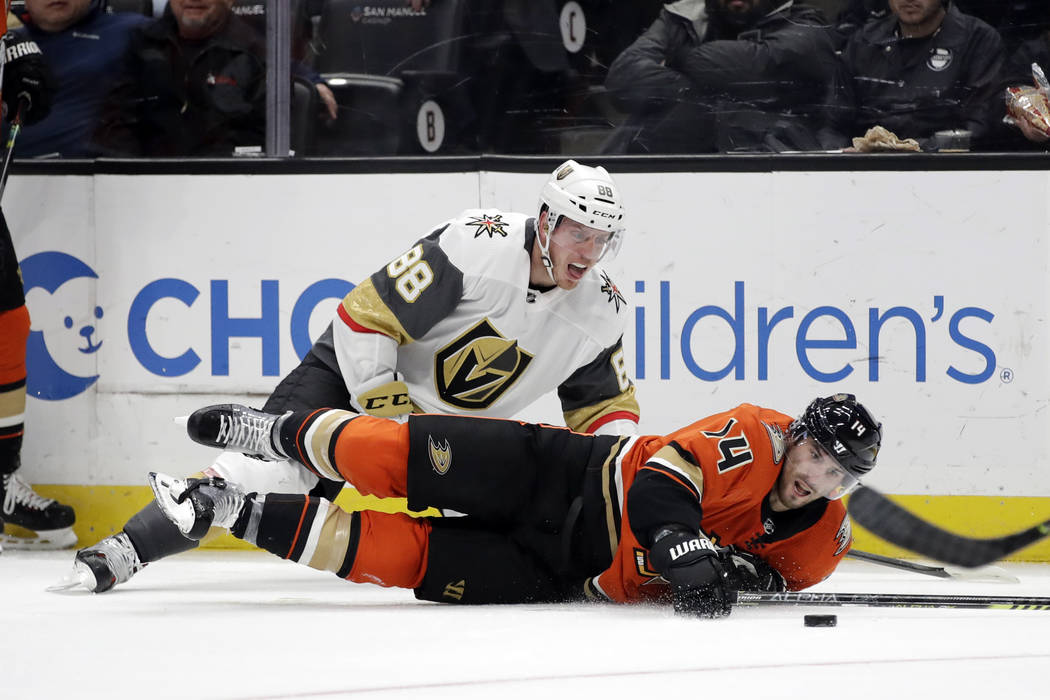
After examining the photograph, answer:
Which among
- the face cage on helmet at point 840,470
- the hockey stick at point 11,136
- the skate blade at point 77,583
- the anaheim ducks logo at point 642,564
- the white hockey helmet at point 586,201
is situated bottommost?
the skate blade at point 77,583

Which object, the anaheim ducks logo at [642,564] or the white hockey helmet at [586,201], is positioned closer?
the anaheim ducks logo at [642,564]

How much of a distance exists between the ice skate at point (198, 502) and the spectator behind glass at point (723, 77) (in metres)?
1.95

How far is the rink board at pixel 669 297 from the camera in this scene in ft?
12.6

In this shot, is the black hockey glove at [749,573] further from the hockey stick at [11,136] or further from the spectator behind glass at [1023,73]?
the hockey stick at [11,136]

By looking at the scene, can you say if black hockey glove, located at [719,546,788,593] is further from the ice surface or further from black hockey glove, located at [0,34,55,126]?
black hockey glove, located at [0,34,55,126]

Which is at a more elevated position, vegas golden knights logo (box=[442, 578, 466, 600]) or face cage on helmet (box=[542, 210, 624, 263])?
face cage on helmet (box=[542, 210, 624, 263])

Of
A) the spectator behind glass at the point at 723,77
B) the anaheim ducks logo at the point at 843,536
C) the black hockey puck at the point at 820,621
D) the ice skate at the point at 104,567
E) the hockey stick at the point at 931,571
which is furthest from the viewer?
the spectator behind glass at the point at 723,77

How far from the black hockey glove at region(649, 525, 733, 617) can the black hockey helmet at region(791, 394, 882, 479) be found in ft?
1.07

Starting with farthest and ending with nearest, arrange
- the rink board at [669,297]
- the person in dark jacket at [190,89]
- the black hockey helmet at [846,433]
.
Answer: the person in dark jacket at [190,89]
the rink board at [669,297]
the black hockey helmet at [846,433]

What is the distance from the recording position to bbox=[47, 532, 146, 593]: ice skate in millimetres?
2873

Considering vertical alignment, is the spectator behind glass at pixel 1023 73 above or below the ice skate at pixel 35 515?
above

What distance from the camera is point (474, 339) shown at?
10.5 ft

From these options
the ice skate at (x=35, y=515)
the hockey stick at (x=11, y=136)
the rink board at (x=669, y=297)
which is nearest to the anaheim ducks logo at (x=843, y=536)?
the rink board at (x=669, y=297)

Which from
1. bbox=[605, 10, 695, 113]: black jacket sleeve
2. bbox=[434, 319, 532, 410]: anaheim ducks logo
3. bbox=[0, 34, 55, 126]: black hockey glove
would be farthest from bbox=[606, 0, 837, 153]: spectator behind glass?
bbox=[0, 34, 55, 126]: black hockey glove
